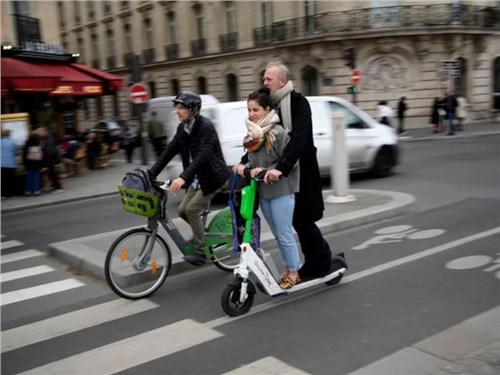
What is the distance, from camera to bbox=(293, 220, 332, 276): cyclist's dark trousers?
182 inches

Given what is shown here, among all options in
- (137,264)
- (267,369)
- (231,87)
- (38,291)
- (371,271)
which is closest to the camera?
(267,369)

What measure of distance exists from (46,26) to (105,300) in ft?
53.3

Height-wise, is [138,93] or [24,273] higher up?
[138,93]

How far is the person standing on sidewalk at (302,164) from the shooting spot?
4168 millimetres

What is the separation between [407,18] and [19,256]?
2280cm

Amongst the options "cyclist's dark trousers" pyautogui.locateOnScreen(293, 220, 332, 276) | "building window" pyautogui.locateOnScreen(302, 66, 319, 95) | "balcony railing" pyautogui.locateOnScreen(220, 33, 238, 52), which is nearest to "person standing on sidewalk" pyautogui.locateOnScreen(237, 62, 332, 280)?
"cyclist's dark trousers" pyautogui.locateOnScreen(293, 220, 332, 276)

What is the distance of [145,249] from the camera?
5.02 meters

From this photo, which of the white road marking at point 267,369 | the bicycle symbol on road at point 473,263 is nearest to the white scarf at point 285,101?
the white road marking at point 267,369

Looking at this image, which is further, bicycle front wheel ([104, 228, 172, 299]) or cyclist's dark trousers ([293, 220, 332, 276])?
bicycle front wheel ([104, 228, 172, 299])

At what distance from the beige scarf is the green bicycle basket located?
40.4 inches

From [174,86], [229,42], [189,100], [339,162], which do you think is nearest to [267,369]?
[189,100]

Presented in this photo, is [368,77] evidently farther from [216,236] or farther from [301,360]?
[301,360]

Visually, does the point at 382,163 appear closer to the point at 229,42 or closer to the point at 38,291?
the point at 38,291

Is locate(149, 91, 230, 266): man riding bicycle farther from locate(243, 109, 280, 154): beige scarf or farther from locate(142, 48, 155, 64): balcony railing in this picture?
locate(142, 48, 155, 64): balcony railing
